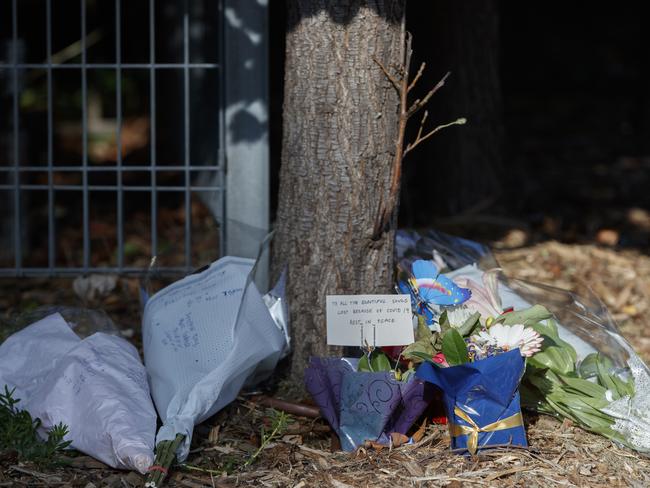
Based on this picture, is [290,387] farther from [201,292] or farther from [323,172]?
[323,172]

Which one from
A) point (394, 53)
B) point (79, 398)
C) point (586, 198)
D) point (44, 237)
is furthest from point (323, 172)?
point (586, 198)

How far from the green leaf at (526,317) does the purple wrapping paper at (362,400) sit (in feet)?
1.15

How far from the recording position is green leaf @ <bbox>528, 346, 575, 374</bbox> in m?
3.17

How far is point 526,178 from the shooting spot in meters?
7.25

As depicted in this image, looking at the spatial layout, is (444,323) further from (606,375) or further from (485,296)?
(606,375)

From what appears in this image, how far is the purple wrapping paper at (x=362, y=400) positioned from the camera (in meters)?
2.97

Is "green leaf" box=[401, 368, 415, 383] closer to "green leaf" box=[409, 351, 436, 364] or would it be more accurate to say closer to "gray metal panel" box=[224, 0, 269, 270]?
"green leaf" box=[409, 351, 436, 364]

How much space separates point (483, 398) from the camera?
2.86 m

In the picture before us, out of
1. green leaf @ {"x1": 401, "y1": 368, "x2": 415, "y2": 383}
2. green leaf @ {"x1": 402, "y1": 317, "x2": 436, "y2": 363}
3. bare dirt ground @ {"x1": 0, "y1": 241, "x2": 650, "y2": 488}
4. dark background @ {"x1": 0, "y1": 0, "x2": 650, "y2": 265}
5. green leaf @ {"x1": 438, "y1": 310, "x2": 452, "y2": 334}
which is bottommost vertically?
bare dirt ground @ {"x1": 0, "y1": 241, "x2": 650, "y2": 488}

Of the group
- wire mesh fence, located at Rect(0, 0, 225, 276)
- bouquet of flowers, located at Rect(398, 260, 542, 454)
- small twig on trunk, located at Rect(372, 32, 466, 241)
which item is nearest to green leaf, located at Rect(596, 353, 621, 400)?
bouquet of flowers, located at Rect(398, 260, 542, 454)

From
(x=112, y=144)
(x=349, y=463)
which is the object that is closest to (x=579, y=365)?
(x=349, y=463)

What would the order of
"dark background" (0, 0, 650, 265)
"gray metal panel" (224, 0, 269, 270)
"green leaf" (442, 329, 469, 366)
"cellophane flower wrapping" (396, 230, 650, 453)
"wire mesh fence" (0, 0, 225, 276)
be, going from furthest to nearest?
"dark background" (0, 0, 650, 265) → "wire mesh fence" (0, 0, 225, 276) → "gray metal panel" (224, 0, 269, 270) → "cellophane flower wrapping" (396, 230, 650, 453) → "green leaf" (442, 329, 469, 366)

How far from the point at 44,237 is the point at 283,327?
10.4 ft

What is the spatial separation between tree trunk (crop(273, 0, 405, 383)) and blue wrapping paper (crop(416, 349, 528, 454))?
0.62 m
